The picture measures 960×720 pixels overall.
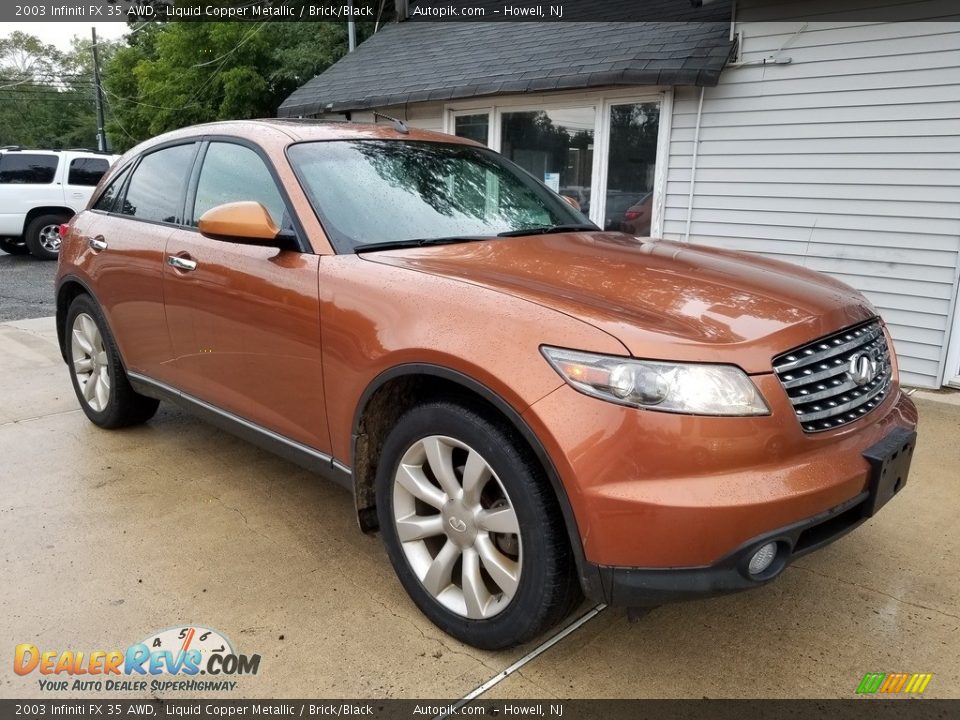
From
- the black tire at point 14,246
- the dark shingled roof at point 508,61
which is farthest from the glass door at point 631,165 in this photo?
the black tire at point 14,246

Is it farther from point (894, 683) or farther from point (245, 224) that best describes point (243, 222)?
point (894, 683)

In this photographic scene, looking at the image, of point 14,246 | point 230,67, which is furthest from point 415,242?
point 230,67

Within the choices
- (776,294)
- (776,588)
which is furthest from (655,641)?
(776,294)

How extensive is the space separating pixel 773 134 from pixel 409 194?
4.52m

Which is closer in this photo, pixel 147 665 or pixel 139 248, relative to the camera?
pixel 147 665

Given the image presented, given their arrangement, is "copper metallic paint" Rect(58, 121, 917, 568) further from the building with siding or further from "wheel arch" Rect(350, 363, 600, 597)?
the building with siding

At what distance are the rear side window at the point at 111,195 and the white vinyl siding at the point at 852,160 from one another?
500cm

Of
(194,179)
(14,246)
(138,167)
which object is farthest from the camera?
(14,246)

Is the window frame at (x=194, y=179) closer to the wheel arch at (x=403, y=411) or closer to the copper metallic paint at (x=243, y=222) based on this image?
the copper metallic paint at (x=243, y=222)

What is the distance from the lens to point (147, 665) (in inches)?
93.9

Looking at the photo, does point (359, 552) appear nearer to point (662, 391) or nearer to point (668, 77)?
point (662, 391)

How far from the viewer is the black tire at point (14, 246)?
14.2 m

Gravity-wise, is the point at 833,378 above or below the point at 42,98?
below

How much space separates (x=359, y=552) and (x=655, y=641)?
4.15ft
